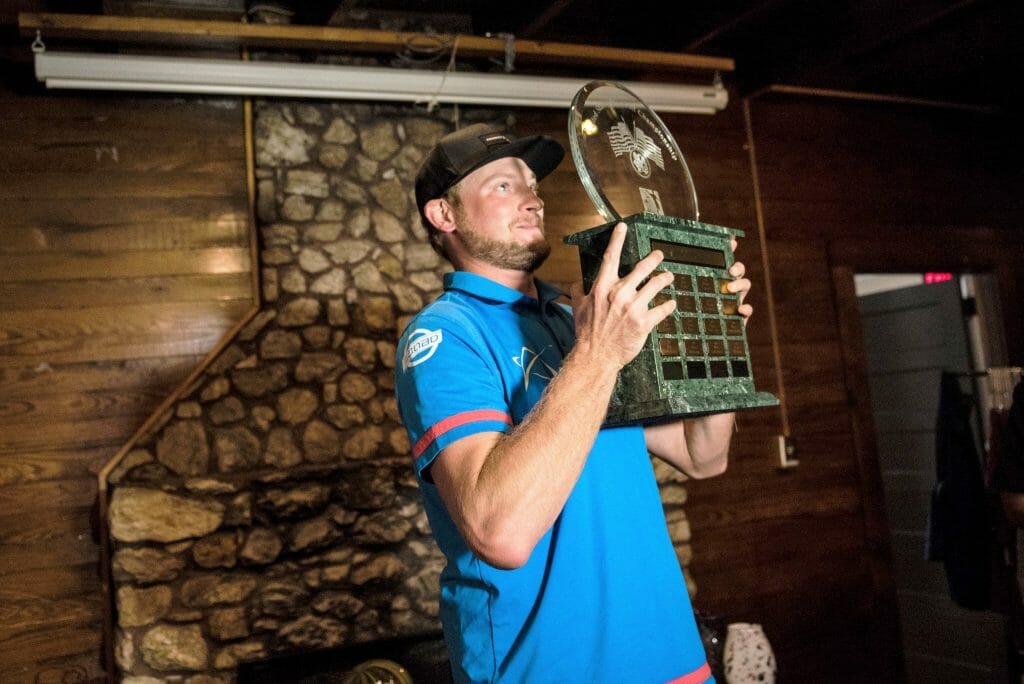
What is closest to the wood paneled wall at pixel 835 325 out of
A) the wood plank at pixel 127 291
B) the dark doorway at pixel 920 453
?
the dark doorway at pixel 920 453

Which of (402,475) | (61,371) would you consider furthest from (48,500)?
(402,475)

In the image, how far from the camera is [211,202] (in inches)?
125

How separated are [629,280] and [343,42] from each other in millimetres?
2377

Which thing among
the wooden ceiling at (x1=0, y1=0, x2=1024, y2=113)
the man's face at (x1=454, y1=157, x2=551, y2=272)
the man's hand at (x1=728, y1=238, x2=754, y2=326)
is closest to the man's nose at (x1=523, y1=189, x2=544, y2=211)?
the man's face at (x1=454, y1=157, x2=551, y2=272)

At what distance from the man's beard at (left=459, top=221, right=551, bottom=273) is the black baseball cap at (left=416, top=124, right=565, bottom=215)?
130 millimetres

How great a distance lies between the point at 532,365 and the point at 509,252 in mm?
244

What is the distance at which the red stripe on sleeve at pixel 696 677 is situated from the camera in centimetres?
134

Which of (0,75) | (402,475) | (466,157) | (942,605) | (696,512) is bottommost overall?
(942,605)

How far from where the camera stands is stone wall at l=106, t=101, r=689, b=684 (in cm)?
280

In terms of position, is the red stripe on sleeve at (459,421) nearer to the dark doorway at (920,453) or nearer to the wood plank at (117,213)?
the wood plank at (117,213)

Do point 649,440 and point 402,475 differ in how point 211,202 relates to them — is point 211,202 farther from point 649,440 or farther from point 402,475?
point 649,440

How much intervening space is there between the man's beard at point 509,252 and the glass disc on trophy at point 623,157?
0.20 meters

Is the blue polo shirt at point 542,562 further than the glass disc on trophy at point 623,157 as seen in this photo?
No

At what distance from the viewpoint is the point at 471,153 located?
1.67m
